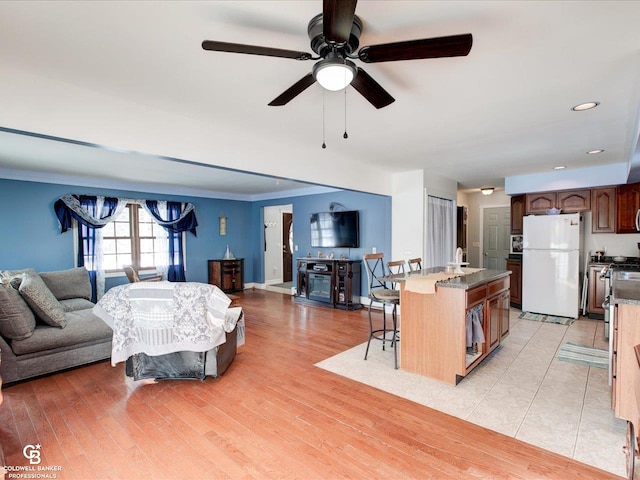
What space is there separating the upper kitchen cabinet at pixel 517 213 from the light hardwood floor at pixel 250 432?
4.87m

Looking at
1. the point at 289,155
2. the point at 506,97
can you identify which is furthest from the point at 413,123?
the point at 289,155

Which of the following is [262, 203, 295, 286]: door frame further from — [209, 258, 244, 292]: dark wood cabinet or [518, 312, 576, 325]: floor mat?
[518, 312, 576, 325]: floor mat

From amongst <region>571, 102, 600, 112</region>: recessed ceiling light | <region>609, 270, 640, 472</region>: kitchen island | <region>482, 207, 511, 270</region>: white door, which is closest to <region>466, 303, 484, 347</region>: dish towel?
<region>609, 270, 640, 472</region>: kitchen island

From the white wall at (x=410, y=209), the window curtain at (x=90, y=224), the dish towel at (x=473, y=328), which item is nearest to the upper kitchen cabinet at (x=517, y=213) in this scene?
the white wall at (x=410, y=209)

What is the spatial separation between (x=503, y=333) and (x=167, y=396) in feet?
12.1

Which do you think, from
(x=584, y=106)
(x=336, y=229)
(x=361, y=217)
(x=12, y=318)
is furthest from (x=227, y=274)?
(x=584, y=106)

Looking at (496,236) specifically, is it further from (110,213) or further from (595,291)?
(110,213)

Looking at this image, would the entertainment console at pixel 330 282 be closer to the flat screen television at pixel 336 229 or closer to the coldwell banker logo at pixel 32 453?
the flat screen television at pixel 336 229

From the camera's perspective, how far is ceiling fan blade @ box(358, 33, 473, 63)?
1.46 metres

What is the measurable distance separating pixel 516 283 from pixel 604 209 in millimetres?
1796

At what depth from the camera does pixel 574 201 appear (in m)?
5.41

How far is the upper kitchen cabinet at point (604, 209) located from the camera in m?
5.12

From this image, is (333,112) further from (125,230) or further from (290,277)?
(290,277)

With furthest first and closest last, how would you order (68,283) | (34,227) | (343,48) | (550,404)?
(34,227) < (68,283) < (550,404) < (343,48)
